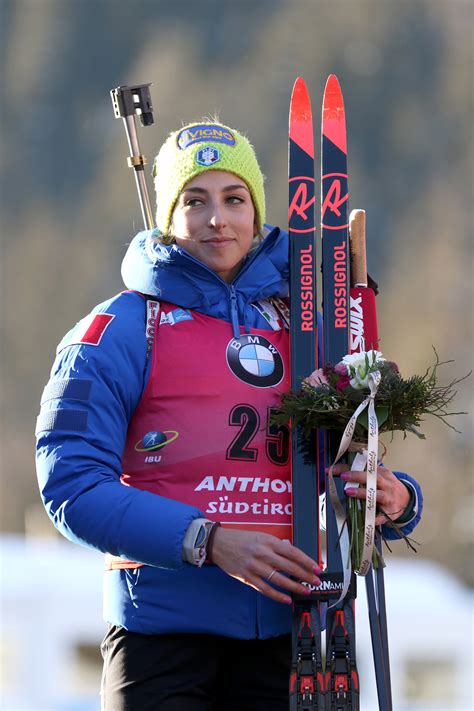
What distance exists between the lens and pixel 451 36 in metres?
39.5

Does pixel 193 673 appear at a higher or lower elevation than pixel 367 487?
lower

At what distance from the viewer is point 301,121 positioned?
129 inches

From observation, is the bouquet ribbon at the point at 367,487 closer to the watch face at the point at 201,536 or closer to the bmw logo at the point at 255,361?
the bmw logo at the point at 255,361

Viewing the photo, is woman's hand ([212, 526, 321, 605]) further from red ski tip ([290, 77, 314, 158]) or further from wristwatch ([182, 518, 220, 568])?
red ski tip ([290, 77, 314, 158])

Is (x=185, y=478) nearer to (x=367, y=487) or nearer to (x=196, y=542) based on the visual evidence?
(x=196, y=542)

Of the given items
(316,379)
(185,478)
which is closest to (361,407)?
(316,379)

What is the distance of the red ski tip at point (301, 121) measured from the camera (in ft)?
10.7

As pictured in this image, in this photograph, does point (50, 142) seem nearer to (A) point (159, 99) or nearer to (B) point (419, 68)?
(A) point (159, 99)

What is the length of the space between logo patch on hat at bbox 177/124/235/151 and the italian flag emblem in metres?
0.53

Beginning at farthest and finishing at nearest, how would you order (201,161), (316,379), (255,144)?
(255,144), (201,161), (316,379)

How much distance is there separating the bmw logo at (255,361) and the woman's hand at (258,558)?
40 cm

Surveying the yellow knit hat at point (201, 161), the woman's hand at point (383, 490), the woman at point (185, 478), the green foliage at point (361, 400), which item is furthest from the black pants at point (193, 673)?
the yellow knit hat at point (201, 161)

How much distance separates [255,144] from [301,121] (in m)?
31.1

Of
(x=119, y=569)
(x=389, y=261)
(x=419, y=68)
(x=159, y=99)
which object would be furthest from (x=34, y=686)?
(x=419, y=68)
